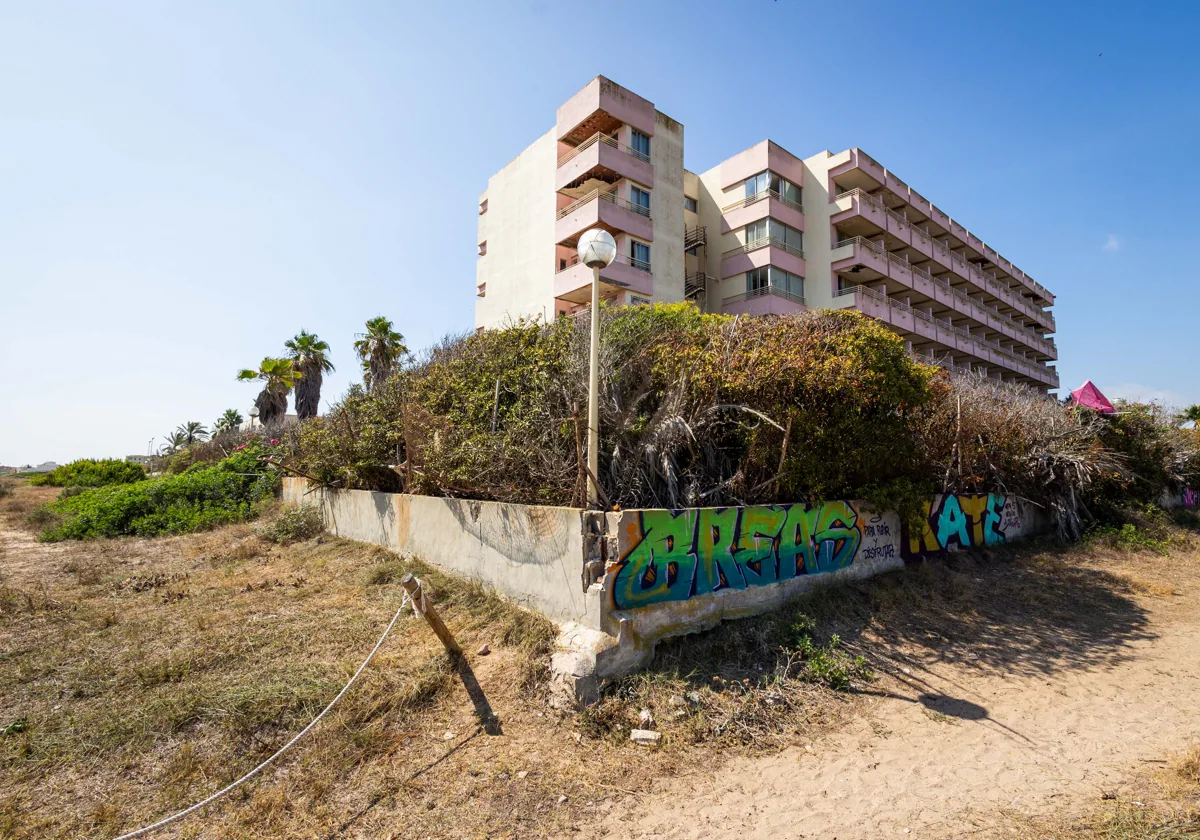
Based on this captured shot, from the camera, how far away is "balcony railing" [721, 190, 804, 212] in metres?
27.5

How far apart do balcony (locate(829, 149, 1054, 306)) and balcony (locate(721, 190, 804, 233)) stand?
87.7 inches

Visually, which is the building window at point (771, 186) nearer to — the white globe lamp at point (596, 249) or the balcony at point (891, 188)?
the balcony at point (891, 188)

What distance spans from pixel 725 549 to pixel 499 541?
108 inches

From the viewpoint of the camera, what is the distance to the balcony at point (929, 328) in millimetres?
28188

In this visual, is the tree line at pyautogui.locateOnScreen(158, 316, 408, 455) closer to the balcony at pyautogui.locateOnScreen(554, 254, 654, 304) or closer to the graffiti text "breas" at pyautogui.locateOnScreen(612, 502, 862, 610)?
the balcony at pyautogui.locateOnScreen(554, 254, 654, 304)

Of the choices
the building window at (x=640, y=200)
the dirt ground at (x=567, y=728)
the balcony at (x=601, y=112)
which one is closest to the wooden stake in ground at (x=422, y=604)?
the dirt ground at (x=567, y=728)

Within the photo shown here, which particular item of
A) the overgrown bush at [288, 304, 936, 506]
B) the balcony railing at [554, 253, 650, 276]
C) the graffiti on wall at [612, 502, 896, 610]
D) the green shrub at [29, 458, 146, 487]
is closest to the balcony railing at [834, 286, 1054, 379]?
the balcony railing at [554, 253, 650, 276]

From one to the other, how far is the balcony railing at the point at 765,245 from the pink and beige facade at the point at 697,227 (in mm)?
78

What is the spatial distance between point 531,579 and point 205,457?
26145 mm

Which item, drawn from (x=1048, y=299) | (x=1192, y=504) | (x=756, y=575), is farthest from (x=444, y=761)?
(x=1048, y=299)

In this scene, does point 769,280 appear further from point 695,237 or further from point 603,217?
point 603,217

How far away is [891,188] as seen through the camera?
30484mm

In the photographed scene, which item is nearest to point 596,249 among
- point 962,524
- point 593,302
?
point 593,302

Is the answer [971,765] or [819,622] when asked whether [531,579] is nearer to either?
[819,622]
